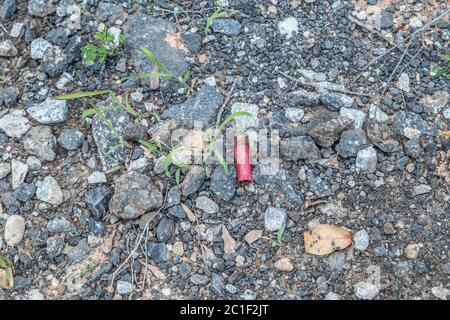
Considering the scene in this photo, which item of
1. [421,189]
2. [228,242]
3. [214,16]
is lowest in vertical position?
[228,242]

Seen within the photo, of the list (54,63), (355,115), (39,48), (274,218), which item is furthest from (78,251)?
(355,115)

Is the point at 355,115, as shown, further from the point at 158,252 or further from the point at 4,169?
the point at 4,169

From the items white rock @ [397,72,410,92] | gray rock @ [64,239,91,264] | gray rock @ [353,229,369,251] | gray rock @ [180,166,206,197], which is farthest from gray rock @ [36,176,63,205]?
white rock @ [397,72,410,92]

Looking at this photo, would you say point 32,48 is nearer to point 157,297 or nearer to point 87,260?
point 87,260

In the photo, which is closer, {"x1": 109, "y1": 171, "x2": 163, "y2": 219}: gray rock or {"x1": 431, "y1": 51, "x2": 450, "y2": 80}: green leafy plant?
{"x1": 109, "y1": 171, "x2": 163, "y2": 219}: gray rock

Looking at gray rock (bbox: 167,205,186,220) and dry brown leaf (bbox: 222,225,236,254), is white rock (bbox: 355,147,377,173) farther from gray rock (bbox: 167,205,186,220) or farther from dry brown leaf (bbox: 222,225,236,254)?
gray rock (bbox: 167,205,186,220)

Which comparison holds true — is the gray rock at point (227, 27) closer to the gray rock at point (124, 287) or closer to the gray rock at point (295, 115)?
the gray rock at point (295, 115)
